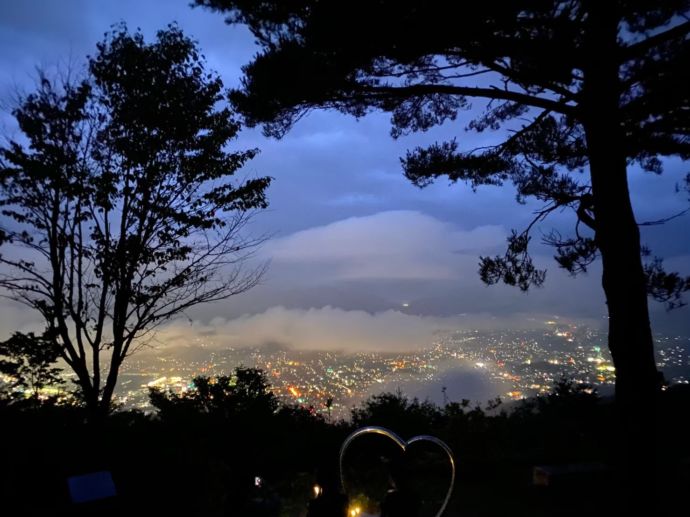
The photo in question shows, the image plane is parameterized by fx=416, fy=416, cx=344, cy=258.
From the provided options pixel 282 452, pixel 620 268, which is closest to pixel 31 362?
pixel 282 452

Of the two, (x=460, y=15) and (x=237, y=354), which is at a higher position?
(x=460, y=15)

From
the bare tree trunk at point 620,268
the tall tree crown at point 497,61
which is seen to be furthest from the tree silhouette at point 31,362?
the bare tree trunk at point 620,268

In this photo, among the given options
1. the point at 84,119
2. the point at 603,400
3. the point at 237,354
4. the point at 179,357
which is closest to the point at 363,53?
the point at 84,119

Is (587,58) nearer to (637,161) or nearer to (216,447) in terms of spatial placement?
(637,161)

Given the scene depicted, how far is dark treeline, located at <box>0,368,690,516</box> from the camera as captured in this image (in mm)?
4340

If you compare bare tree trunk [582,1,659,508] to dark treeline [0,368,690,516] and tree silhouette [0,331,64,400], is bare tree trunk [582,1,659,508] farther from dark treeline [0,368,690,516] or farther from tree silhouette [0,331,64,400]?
tree silhouette [0,331,64,400]

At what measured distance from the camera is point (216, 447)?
665 cm

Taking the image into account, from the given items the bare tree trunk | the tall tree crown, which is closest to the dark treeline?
the bare tree trunk

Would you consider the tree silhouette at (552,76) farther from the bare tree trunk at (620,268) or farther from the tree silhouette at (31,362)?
the tree silhouette at (31,362)

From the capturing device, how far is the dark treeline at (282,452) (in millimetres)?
4340

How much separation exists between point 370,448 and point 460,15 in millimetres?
6875

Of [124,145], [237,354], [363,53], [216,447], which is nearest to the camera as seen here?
[363,53]

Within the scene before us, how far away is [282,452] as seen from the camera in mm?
7133

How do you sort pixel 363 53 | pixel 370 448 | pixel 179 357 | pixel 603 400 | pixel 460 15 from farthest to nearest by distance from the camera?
pixel 179 357 → pixel 603 400 → pixel 370 448 → pixel 363 53 → pixel 460 15
